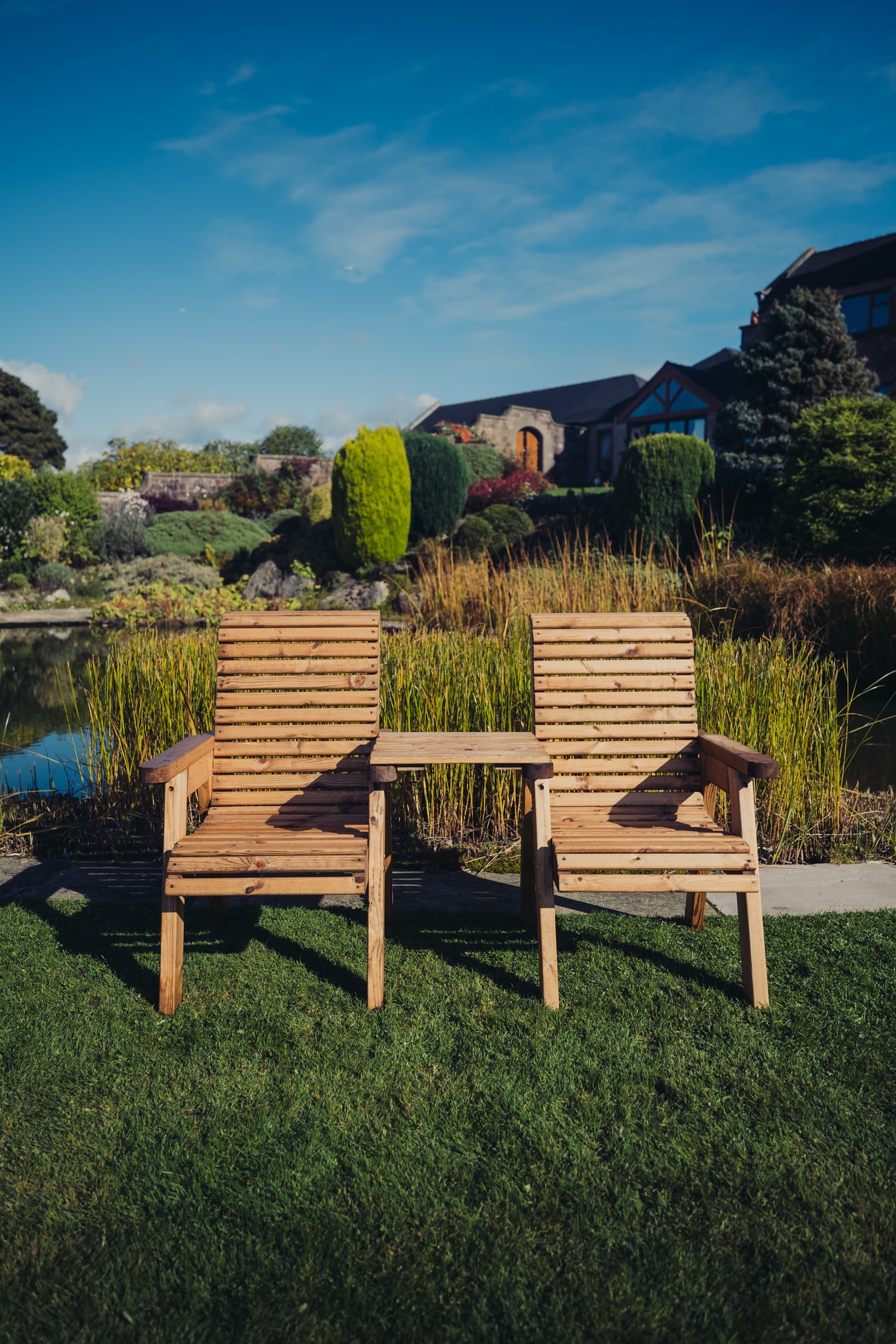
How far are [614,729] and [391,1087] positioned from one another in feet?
5.15

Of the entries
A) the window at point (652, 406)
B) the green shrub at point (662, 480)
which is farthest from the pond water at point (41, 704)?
the window at point (652, 406)

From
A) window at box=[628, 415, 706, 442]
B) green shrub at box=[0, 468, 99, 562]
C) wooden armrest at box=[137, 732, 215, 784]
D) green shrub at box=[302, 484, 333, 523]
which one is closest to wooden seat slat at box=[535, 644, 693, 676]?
wooden armrest at box=[137, 732, 215, 784]

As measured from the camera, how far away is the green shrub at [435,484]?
61.6 ft

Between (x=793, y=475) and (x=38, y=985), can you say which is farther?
(x=793, y=475)

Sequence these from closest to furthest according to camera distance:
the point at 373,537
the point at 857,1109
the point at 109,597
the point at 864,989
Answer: the point at 857,1109, the point at 864,989, the point at 373,537, the point at 109,597

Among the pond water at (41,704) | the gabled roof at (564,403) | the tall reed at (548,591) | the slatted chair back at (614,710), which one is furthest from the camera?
the gabled roof at (564,403)

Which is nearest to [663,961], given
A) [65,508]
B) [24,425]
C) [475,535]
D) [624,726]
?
[624,726]

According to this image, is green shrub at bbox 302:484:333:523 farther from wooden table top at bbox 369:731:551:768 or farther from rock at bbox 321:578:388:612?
wooden table top at bbox 369:731:551:768

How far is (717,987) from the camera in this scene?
2.77 metres

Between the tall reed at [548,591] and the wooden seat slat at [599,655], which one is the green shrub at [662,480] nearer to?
the tall reed at [548,591]

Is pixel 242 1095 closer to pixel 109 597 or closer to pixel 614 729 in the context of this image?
pixel 614 729

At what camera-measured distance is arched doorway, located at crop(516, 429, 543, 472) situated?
33.9 meters

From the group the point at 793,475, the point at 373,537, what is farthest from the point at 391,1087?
the point at 373,537

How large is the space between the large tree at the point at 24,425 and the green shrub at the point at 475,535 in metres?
32.2
